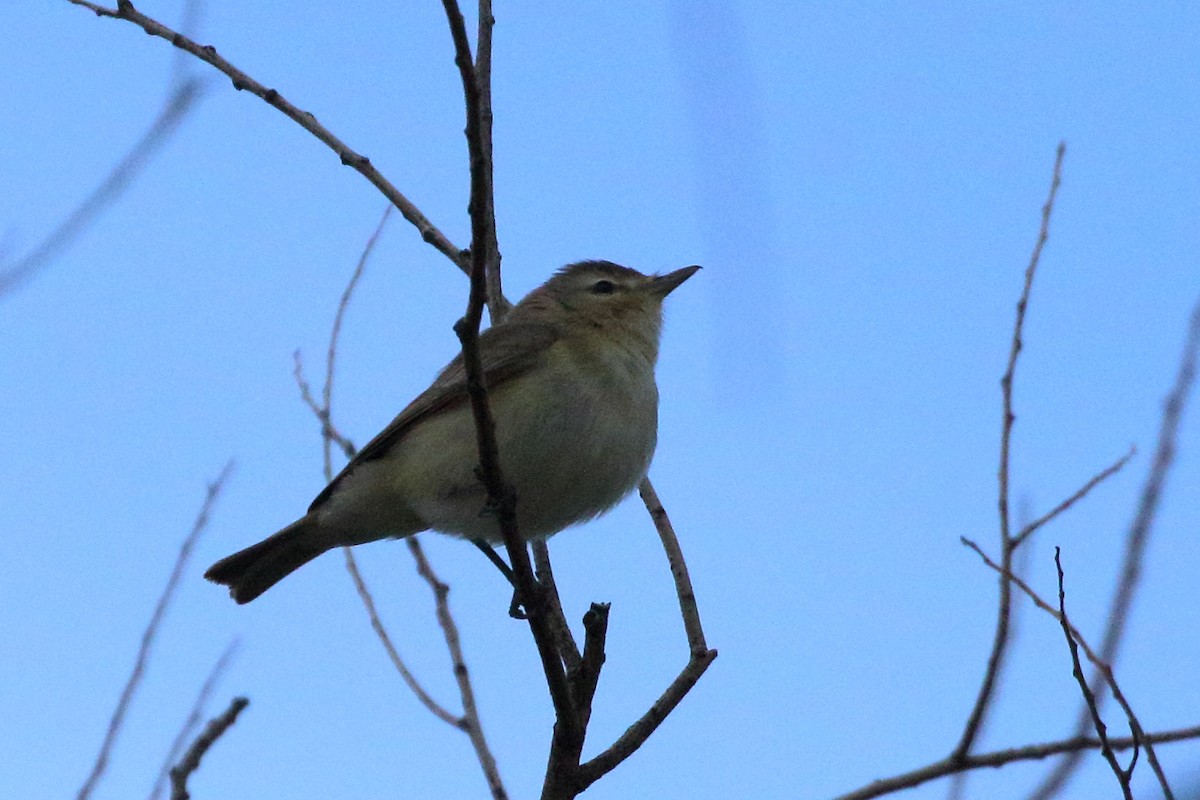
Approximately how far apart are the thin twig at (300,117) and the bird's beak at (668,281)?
1.82 metres

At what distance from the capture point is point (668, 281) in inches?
293

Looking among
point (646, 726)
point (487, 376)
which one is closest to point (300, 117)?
point (487, 376)

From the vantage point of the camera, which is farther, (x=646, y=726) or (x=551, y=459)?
(x=551, y=459)

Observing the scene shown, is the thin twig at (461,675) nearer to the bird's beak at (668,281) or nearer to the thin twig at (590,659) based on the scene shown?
the thin twig at (590,659)

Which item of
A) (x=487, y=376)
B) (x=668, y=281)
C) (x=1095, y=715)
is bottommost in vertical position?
(x=1095, y=715)

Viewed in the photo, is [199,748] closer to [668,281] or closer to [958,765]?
[958,765]

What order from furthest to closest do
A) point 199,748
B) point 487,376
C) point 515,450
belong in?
point 487,376 → point 515,450 → point 199,748

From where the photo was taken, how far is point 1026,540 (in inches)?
156

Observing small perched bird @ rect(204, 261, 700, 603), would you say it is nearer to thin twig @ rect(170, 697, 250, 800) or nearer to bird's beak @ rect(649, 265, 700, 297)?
bird's beak @ rect(649, 265, 700, 297)

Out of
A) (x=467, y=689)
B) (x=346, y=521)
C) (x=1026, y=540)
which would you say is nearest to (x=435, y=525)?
(x=346, y=521)

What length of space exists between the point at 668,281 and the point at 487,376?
1650mm

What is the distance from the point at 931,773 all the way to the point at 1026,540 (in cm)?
79

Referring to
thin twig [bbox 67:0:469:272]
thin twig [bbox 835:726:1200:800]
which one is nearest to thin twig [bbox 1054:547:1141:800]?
thin twig [bbox 835:726:1200:800]

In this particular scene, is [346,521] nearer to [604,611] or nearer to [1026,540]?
[604,611]
